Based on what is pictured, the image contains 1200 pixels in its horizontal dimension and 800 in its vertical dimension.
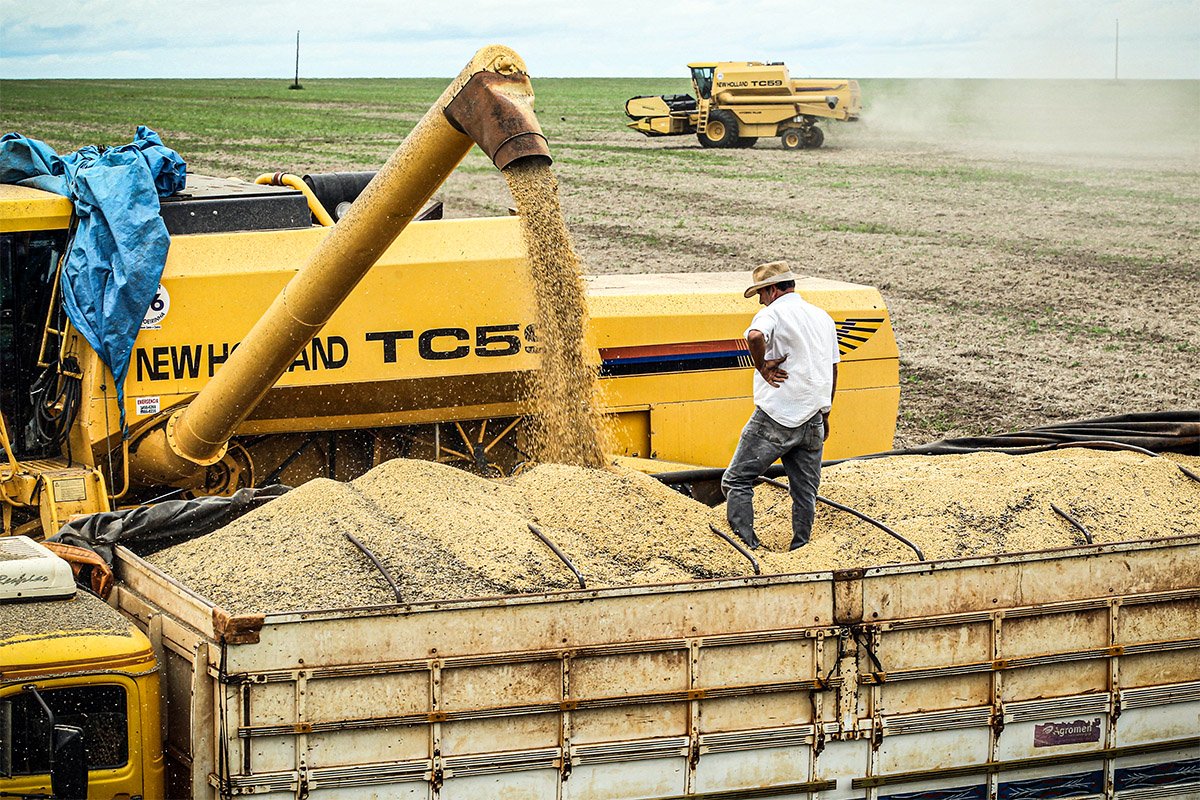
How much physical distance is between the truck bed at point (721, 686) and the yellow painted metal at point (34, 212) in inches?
78.7

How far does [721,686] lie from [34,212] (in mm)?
4009

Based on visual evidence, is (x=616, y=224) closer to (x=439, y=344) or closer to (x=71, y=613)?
(x=439, y=344)

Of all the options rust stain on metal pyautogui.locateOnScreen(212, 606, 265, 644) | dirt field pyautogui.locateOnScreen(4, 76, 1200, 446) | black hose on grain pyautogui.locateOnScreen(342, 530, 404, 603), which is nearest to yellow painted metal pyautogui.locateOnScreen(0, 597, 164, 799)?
rust stain on metal pyautogui.locateOnScreen(212, 606, 265, 644)

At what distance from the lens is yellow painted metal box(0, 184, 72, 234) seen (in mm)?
7082

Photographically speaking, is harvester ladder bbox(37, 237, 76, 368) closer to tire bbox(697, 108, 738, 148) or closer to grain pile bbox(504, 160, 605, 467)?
grain pile bbox(504, 160, 605, 467)

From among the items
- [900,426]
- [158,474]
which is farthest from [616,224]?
[158,474]

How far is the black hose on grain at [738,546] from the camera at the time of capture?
612cm

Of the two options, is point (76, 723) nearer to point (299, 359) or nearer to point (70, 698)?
point (70, 698)

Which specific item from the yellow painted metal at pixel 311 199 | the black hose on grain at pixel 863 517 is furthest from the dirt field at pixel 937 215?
the yellow painted metal at pixel 311 199

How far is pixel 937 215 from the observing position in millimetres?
27156

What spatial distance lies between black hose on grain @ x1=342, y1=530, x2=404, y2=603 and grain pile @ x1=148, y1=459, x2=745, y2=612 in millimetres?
28

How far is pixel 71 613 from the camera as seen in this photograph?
5.20m

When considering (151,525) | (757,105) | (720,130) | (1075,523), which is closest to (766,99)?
(757,105)

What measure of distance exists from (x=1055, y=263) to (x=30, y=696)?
1954cm
